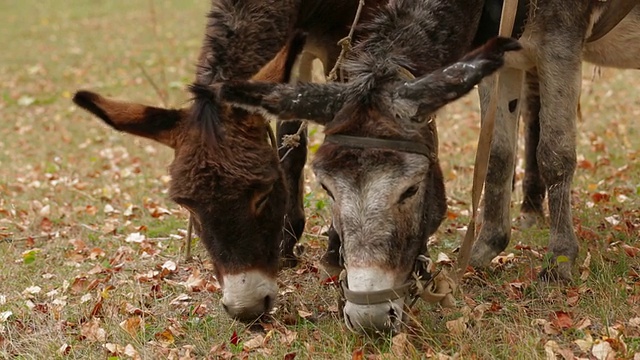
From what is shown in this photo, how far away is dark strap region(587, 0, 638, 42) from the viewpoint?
4953mm

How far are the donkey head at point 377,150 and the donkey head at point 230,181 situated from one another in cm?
33

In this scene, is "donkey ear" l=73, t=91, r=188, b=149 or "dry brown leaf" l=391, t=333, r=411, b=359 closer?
"dry brown leaf" l=391, t=333, r=411, b=359

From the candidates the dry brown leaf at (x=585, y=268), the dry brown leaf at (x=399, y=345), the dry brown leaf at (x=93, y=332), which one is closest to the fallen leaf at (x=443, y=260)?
the dry brown leaf at (x=585, y=268)

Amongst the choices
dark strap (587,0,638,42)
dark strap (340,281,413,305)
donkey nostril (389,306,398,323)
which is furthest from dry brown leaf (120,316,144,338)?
dark strap (587,0,638,42)

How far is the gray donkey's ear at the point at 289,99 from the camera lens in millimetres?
3863

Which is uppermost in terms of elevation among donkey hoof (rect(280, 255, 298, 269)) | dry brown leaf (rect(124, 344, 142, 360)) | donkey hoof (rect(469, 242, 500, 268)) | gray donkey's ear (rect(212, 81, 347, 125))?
gray donkey's ear (rect(212, 81, 347, 125))

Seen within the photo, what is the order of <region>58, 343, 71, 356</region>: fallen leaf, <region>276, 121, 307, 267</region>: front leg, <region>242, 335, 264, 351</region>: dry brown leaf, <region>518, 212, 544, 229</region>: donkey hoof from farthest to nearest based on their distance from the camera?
1. <region>518, 212, 544, 229</region>: donkey hoof
2. <region>276, 121, 307, 267</region>: front leg
3. <region>58, 343, 71, 356</region>: fallen leaf
4. <region>242, 335, 264, 351</region>: dry brown leaf

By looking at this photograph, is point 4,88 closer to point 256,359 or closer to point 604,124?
point 604,124

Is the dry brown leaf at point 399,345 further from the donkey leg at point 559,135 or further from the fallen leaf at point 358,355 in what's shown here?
the donkey leg at point 559,135

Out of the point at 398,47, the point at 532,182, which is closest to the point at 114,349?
the point at 398,47

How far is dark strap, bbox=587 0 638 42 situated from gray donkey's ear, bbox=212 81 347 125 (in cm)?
211

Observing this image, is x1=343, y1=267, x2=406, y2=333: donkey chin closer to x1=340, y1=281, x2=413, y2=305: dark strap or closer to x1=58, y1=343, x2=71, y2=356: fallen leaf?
x1=340, y1=281, x2=413, y2=305: dark strap

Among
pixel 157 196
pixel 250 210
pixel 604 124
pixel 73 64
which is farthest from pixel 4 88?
pixel 250 210

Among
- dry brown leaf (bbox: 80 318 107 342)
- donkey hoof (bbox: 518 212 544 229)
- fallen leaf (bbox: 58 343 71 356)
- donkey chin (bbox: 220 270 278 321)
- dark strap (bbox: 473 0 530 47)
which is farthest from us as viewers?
donkey hoof (bbox: 518 212 544 229)
